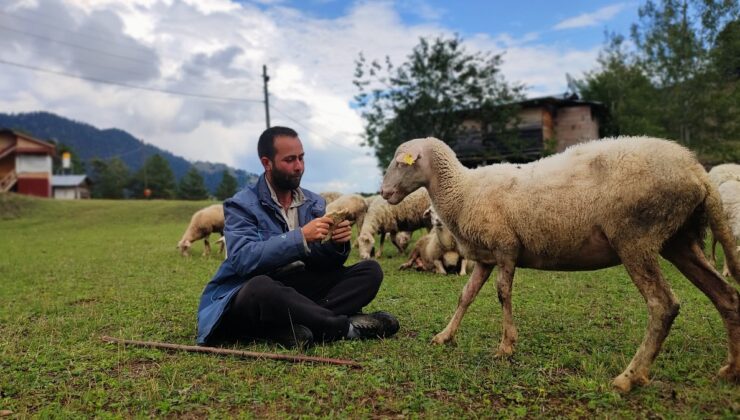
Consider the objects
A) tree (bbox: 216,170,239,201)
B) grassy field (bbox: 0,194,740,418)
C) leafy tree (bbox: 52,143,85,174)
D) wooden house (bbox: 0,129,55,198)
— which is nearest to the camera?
grassy field (bbox: 0,194,740,418)

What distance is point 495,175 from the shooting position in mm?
4750

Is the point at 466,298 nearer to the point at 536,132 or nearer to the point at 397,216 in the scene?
the point at 397,216

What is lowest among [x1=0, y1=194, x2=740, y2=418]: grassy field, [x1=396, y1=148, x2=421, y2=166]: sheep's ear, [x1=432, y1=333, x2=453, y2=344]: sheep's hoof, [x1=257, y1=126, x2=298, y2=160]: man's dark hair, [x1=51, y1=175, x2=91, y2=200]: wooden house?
[x1=0, y1=194, x2=740, y2=418]: grassy field

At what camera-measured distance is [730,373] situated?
348 cm

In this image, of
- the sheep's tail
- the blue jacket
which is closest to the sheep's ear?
the blue jacket

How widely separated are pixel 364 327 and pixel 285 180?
1497 millimetres

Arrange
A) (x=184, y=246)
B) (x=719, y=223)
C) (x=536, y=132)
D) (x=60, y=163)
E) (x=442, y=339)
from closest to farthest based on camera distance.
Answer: (x=719, y=223) < (x=442, y=339) < (x=184, y=246) < (x=536, y=132) < (x=60, y=163)

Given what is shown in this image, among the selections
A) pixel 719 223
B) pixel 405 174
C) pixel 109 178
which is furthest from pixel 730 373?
pixel 109 178

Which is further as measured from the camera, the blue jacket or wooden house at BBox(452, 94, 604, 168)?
wooden house at BBox(452, 94, 604, 168)

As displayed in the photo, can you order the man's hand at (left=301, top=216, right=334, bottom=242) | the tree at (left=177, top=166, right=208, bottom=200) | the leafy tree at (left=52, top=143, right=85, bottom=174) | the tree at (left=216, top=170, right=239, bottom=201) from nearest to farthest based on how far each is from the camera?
the man's hand at (left=301, top=216, right=334, bottom=242), the tree at (left=216, top=170, right=239, bottom=201), the tree at (left=177, top=166, right=208, bottom=200), the leafy tree at (left=52, top=143, right=85, bottom=174)

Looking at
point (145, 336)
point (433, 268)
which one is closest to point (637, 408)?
point (145, 336)

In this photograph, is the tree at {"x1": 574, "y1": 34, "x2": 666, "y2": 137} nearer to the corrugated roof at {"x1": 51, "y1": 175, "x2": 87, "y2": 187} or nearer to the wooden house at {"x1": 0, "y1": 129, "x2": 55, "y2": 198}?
the wooden house at {"x1": 0, "y1": 129, "x2": 55, "y2": 198}

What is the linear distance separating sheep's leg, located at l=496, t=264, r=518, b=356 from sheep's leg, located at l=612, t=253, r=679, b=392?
0.96m

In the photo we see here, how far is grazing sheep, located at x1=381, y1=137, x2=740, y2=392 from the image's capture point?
3490 millimetres
